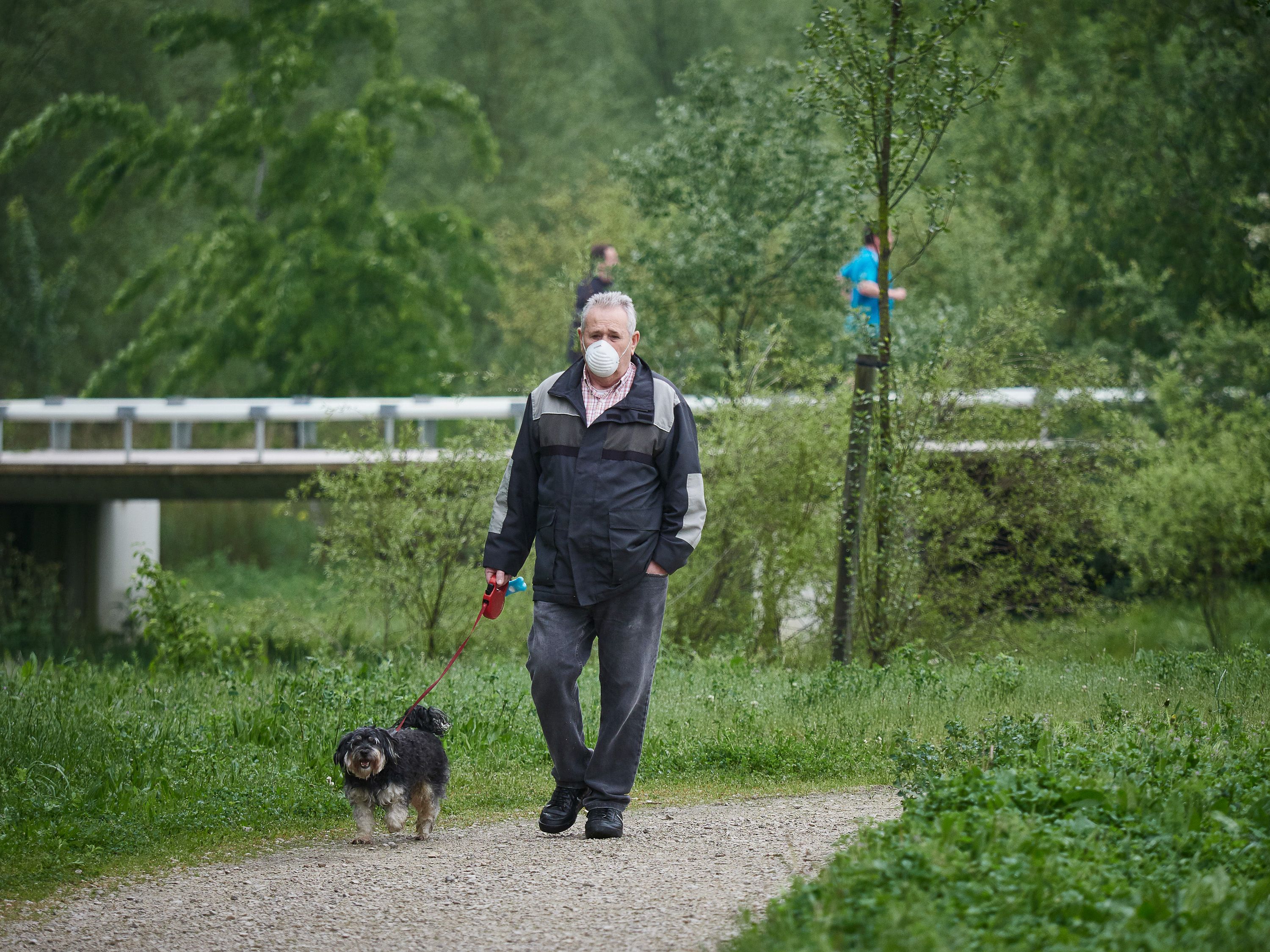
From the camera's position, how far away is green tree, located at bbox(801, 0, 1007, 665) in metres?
9.34

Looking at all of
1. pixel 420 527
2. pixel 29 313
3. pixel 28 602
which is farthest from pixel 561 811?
pixel 29 313

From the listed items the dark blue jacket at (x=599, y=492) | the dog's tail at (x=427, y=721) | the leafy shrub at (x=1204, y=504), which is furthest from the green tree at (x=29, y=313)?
the dark blue jacket at (x=599, y=492)

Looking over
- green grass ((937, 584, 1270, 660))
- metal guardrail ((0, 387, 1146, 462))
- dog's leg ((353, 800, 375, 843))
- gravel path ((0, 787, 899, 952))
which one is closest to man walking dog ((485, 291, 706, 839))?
gravel path ((0, 787, 899, 952))

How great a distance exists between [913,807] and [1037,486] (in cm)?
782

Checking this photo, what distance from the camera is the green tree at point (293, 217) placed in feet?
83.4

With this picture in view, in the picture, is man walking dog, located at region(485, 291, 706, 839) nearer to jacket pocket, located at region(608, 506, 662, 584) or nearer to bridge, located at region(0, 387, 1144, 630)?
jacket pocket, located at region(608, 506, 662, 584)

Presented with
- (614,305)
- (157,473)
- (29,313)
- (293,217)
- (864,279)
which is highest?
(293,217)

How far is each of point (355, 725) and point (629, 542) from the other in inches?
107

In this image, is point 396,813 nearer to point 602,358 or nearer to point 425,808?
point 425,808

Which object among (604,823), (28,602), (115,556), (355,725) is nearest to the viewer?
(604,823)

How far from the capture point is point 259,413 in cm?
1820

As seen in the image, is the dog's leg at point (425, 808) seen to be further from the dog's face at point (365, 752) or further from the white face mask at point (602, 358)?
the white face mask at point (602, 358)

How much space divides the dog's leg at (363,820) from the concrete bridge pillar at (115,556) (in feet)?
55.6

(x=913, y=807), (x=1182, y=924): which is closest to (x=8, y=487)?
(x=913, y=807)
